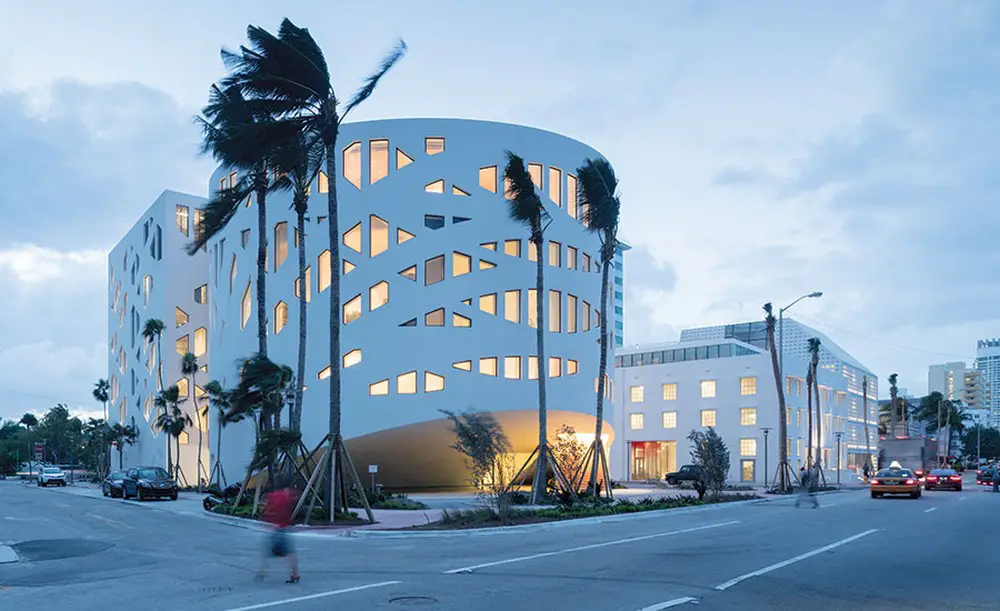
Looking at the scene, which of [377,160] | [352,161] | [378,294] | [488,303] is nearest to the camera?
[378,294]

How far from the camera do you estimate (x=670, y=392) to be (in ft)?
230

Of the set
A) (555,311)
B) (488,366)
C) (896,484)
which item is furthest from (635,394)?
(896,484)

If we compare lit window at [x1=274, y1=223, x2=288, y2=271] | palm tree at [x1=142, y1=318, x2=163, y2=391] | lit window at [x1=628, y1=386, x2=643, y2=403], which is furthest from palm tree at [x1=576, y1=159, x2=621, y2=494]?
lit window at [x1=628, y1=386, x2=643, y2=403]

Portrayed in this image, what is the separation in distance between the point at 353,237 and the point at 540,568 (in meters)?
31.2

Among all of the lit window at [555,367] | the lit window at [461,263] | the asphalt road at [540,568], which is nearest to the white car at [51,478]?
the lit window at [461,263]

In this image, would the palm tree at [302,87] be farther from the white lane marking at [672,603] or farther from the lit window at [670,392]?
the lit window at [670,392]

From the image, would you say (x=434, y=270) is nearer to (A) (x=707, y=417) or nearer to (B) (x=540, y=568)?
(B) (x=540, y=568)

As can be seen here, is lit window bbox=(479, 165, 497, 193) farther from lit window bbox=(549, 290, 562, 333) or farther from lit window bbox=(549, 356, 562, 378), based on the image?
lit window bbox=(549, 356, 562, 378)

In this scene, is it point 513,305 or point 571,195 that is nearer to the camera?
point 513,305

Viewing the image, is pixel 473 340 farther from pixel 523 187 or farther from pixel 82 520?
pixel 82 520

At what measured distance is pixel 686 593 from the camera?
1177cm

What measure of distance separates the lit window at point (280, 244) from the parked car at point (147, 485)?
12.0m

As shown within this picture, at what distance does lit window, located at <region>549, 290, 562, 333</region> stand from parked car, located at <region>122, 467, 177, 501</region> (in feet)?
65.7

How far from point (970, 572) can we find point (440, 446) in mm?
32358
